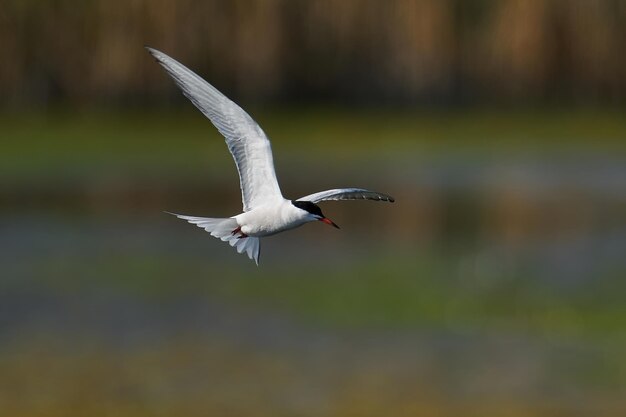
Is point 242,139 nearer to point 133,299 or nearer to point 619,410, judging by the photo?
point 619,410

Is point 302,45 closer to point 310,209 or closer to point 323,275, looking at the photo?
point 323,275

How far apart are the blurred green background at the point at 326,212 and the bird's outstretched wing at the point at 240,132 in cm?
589

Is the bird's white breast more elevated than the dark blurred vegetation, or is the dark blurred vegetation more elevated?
the bird's white breast

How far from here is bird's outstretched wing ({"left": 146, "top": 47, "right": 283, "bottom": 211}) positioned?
13.1 ft

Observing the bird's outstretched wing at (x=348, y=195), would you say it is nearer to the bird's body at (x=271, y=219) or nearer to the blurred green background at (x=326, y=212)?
the bird's body at (x=271, y=219)

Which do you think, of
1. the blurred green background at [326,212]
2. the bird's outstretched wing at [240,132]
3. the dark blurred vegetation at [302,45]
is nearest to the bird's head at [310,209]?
the bird's outstretched wing at [240,132]

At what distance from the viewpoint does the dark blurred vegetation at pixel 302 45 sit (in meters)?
19.1

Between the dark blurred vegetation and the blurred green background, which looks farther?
the dark blurred vegetation

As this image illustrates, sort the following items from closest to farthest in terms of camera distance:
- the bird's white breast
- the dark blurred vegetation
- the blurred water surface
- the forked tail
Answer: the bird's white breast
the forked tail
the blurred water surface
the dark blurred vegetation

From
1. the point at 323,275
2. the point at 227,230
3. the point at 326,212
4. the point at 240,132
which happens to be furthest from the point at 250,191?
the point at 326,212

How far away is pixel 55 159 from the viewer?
19.3 meters

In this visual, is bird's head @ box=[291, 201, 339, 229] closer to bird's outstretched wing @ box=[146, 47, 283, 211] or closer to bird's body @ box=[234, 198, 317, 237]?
bird's body @ box=[234, 198, 317, 237]

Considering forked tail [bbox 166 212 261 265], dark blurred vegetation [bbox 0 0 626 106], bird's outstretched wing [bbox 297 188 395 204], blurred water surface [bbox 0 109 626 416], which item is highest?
bird's outstretched wing [bbox 297 188 395 204]

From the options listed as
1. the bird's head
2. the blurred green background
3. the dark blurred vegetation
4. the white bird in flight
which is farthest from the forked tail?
the dark blurred vegetation
